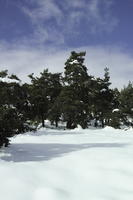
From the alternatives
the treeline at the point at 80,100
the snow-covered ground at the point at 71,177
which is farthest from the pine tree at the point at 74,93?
the snow-covered ground at the point at 71,177

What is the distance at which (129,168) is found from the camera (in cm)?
898

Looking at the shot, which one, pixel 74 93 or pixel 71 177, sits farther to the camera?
pixel 74 93

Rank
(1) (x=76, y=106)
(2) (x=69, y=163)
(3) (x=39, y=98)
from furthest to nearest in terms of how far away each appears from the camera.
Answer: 1. (3) (x=39, y=98)
2. (1) (x=76, y=106)
3. (2) (x=69, y=163)

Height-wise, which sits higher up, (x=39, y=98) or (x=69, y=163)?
(x=39, y=98)

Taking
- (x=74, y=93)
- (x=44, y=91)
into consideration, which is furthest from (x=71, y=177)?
(x=44, y=91)

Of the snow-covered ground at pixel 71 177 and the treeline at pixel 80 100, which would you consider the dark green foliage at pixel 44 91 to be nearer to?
the treeline at pixel 80 100

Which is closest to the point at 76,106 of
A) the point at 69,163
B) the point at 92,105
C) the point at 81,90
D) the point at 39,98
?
the point at 81,90

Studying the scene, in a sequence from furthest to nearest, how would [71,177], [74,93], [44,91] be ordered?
[44,91] < [74,93] < [71,177]

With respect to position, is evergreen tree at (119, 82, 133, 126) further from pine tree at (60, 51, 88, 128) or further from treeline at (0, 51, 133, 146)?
pine tree at (60, 51, 88, 128)

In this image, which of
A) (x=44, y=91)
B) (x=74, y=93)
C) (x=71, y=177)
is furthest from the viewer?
(x=44, y=91)

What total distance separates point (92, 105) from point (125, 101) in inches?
182

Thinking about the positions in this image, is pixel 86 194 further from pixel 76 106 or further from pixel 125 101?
pixel 125 101

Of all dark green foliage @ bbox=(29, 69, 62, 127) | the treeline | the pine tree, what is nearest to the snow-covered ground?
the treeline

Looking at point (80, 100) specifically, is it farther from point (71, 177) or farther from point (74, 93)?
point (71, 177)
